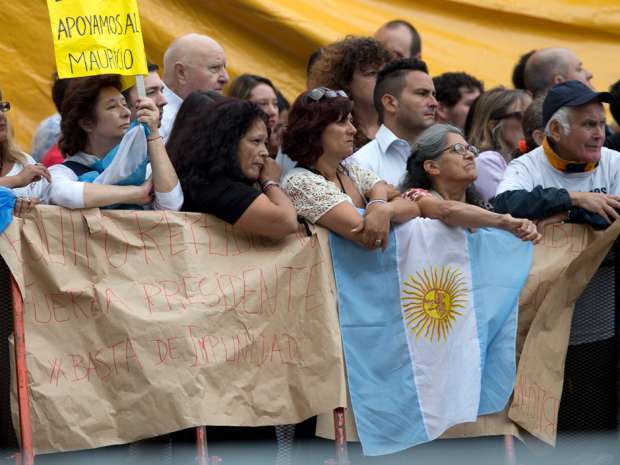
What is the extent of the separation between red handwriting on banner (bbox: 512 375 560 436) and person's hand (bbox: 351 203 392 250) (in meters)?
1.01

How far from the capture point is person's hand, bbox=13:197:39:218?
5887 millimetres

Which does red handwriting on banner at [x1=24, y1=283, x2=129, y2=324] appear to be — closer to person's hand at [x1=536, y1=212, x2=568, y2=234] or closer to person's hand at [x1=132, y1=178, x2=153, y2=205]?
person's hand at [x1=132, y1=178, x2=153, y2=205]

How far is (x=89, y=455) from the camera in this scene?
19.5 ft

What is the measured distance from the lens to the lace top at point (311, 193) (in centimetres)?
642

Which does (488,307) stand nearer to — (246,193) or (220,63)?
(246,193)

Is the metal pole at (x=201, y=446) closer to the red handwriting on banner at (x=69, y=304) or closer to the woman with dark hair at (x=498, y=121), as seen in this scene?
the red handwriting on banner at (x=69, y=304)

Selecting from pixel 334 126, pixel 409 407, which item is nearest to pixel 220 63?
pixel 334 126

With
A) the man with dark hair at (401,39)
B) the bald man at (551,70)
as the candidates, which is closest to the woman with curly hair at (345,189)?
the bald man at (551,70)

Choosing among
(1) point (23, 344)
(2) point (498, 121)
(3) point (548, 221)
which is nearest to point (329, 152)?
(3) point (548, 221)

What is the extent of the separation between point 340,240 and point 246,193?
55cm

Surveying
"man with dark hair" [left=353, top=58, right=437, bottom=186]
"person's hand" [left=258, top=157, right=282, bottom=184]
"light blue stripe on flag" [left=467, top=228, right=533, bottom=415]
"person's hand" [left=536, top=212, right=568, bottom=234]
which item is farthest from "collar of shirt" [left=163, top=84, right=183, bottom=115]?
"person's hand" [left=536, top=212, right=568, bottom=234]

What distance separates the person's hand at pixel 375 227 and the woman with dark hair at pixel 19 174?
1.42 metres

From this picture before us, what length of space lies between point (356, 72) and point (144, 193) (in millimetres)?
2469

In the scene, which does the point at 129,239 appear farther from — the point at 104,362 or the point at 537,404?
the point at 537,404
